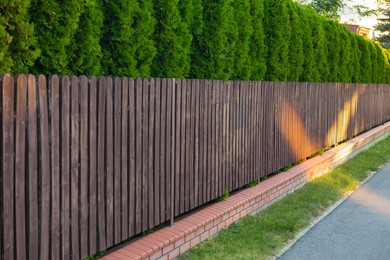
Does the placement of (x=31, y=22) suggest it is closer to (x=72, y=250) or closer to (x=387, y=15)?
(x=72, y=250)

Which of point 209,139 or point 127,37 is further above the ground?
point 127,37

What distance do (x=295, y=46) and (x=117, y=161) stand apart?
6.62 meters

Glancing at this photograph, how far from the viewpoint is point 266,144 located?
25.0 feet

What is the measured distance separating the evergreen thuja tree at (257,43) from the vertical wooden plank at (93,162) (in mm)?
4450

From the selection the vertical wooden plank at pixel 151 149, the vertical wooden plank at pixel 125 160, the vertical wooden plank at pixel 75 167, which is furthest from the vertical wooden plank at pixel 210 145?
the vertical wooden plank at pixel 75 167

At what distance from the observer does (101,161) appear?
13.2 ft

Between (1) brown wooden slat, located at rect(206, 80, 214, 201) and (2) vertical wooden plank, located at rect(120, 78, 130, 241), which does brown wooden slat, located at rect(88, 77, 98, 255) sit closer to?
(2) vertical wooden plank, located at rect(120, 78, 130, 241)

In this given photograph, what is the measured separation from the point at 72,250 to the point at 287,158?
5559 millimetres

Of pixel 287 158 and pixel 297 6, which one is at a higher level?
pixel 297 6

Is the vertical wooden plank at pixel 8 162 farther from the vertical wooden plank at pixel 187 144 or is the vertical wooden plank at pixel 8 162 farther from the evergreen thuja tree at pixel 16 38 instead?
the vertical wooden plank at pixel 187 144

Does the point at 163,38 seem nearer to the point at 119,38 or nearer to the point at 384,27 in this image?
the point at 119,38

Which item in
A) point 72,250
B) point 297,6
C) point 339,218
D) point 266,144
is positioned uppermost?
point 297,6

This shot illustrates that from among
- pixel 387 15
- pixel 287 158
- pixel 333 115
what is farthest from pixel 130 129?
pixel 387 15

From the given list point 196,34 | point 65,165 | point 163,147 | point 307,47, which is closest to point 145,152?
point 163,147
